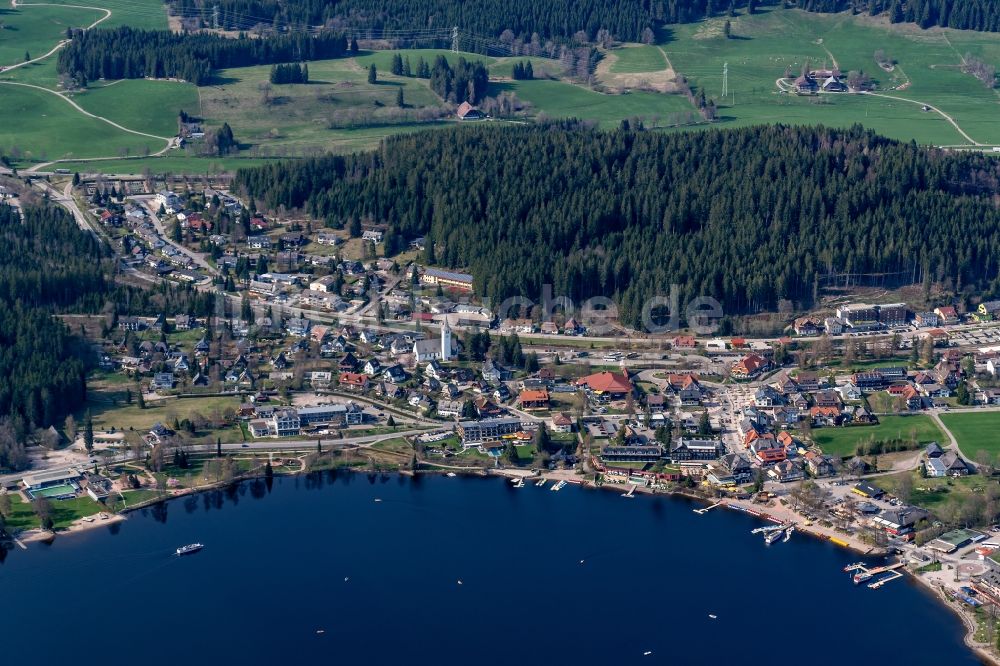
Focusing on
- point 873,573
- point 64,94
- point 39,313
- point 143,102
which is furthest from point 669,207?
point 64,94

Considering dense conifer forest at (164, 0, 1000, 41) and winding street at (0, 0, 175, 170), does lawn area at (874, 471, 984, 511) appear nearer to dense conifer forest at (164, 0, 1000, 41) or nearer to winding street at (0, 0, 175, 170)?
winding street at (0, 0, 175, 170)

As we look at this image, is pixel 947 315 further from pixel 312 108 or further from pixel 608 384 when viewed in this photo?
pixel 312 108

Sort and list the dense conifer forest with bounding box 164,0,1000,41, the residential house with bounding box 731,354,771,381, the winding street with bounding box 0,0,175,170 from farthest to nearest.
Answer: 1. the dense conifer forest with bounding box 164,0,1000,41
2. the winding street with bounding box 0,0,175,170
3. the residential house with bounding box 731,354,771,381

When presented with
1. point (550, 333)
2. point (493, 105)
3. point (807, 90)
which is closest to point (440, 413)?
point (550, 333)

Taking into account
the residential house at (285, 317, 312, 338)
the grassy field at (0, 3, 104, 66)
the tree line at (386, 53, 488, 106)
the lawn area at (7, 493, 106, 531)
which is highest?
the grassy field at (0, 3, 104, 66)

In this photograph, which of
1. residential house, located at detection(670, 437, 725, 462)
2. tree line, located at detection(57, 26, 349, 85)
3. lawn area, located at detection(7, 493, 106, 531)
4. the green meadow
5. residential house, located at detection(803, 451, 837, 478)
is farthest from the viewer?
tree line, located at detection(57, 26, 349, 85)

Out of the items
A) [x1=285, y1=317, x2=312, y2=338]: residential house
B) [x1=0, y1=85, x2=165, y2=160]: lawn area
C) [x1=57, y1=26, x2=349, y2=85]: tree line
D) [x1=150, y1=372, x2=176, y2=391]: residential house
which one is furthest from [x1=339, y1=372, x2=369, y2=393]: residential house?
[x1=57, y1=26, x2=349, y2=85]: tree line

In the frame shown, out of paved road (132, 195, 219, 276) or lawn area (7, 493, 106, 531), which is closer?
lawn area (7, 493, 106, 531)
